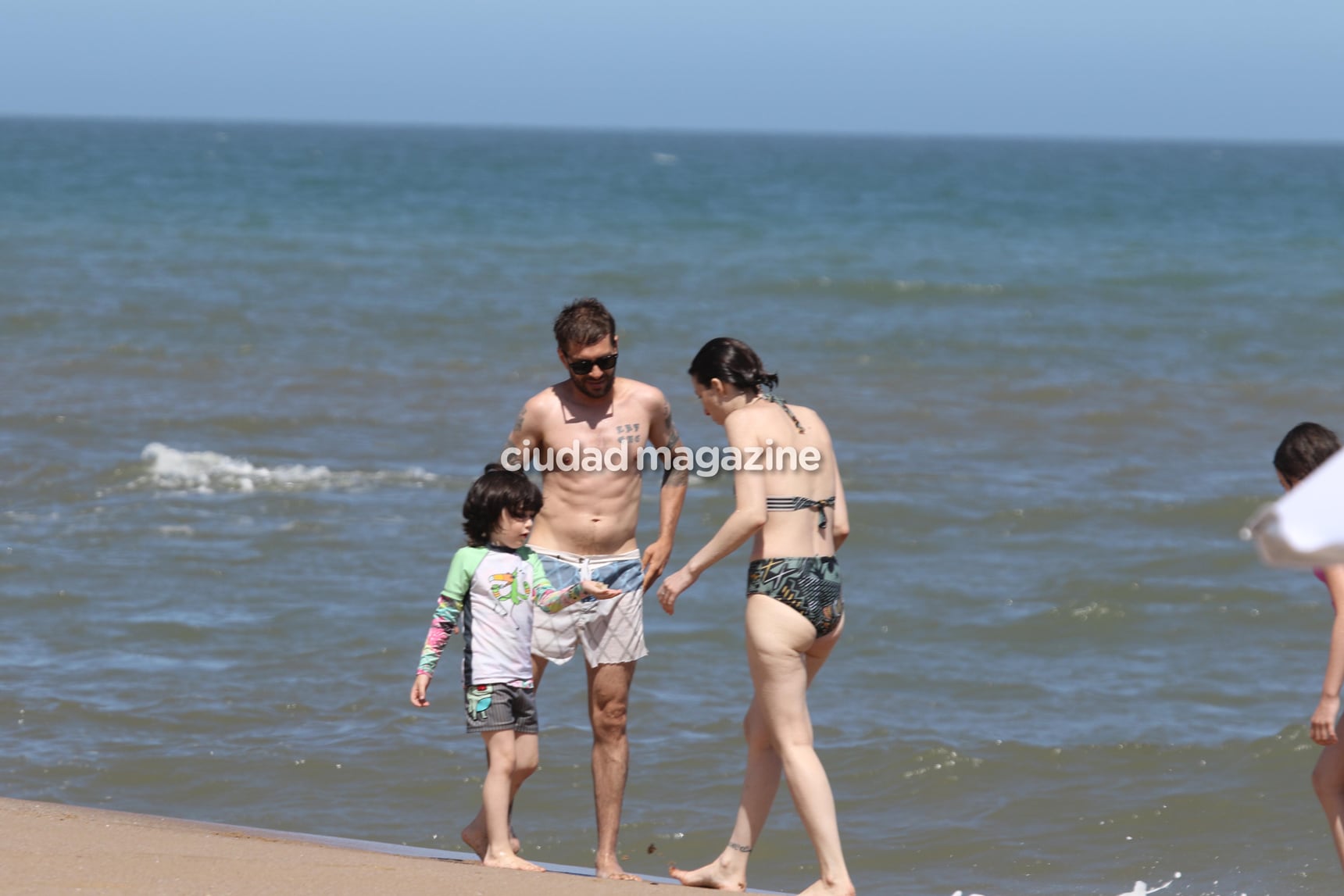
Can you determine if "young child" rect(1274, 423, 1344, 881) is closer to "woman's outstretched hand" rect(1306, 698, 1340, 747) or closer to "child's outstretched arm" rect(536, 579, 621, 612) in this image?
"woman's outstretched hand" rect(1306, 698, 1340, 747)

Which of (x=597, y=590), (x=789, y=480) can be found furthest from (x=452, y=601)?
(x=789, y=480)

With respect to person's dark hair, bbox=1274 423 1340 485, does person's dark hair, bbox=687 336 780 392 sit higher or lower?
higher

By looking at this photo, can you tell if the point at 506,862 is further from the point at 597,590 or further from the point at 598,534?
the point at 598,534

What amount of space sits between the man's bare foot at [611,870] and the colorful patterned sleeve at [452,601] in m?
0.81

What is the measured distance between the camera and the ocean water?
5.98 m

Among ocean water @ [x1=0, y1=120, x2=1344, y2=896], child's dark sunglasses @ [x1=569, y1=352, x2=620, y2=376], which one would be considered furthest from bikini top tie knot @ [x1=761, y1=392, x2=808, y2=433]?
ocean water @ [x1=0, y1=120, x2=1344, y2=896]

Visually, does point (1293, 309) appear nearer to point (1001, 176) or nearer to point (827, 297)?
point (827, 297)

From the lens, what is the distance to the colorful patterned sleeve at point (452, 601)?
14.9 ft

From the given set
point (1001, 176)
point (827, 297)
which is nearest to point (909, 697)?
point (827, 297)

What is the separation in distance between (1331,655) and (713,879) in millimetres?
1903

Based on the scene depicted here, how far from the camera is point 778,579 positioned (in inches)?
173

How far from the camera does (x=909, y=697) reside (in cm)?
718

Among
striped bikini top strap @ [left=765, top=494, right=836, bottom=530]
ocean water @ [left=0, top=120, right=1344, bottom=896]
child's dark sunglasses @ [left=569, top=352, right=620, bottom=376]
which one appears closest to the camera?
striped bikini top strap @ [left=765, top=494, right=836, bottom=530]

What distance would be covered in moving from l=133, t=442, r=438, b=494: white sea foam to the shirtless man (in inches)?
247
